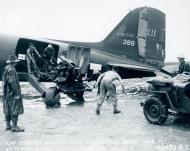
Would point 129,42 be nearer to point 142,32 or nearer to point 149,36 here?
point 142,32

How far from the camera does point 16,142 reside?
592 centimetres

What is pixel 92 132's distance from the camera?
6.84 metres

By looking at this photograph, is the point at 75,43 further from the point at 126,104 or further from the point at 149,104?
the point at 149,104

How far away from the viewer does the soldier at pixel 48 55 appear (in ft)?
41.6

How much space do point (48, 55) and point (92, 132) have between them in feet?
22.2

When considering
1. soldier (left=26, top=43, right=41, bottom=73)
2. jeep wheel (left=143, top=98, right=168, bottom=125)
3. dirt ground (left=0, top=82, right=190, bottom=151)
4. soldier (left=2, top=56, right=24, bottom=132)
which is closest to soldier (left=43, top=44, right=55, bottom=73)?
soldier (left=26, top=43, right=41, bottom=73)

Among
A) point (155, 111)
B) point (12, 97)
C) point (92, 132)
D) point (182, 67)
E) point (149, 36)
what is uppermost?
point (149, 36)

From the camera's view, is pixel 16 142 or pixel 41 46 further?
pixel 41 46

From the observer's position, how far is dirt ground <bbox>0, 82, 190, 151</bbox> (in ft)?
18.6

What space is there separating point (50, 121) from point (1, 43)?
6578mm

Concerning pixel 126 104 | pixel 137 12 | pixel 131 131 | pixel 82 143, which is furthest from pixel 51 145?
pixel 137 12

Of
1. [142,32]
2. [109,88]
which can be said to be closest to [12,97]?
[109,88]

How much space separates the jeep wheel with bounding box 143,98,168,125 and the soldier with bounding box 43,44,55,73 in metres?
6.11

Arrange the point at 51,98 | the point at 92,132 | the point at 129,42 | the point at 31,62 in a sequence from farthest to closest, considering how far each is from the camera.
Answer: the point at 129,42 → the point at 31,62 → the point at 51,98 → the point at 92,132
